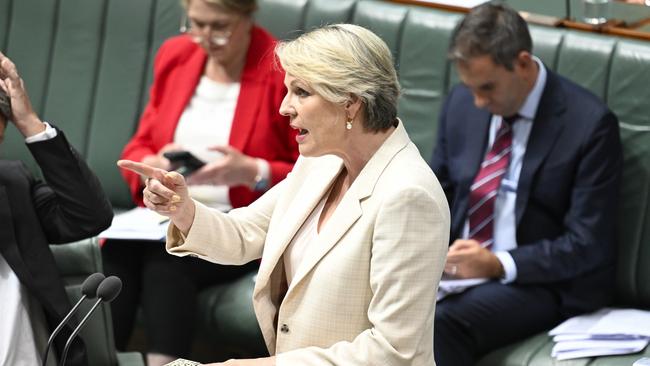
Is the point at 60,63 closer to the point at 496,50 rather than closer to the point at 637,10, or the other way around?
the point at 496,50

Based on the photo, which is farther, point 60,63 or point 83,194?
point 60,63

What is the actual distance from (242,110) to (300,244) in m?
1.58

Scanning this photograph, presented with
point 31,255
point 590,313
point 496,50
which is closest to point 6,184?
point 31,255

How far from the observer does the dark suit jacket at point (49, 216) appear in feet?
9.51

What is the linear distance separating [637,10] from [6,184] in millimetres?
2315

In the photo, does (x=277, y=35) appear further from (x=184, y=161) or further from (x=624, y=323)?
(x=624, y=323)

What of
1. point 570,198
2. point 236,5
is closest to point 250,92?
point 236,5

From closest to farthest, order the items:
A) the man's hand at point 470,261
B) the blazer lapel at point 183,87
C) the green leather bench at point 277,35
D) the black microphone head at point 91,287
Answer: the black microphone head at point 91,287, the man's hand at point 470,261, the green leather bench at point 277,35, the blazer lapel at point 183,87

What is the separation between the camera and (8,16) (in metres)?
4.84

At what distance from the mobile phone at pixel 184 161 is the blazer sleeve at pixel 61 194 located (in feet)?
2.90

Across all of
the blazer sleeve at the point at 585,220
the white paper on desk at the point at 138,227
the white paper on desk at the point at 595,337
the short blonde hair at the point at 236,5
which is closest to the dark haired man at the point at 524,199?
the blazer sleeve at the point at 585,220

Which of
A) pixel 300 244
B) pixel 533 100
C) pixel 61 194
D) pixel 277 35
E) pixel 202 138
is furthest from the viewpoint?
pixel 277 35

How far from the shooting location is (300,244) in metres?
2.67

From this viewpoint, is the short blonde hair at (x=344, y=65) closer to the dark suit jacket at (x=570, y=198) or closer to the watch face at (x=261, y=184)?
the dark suit jacket at (x=570, y=198)
